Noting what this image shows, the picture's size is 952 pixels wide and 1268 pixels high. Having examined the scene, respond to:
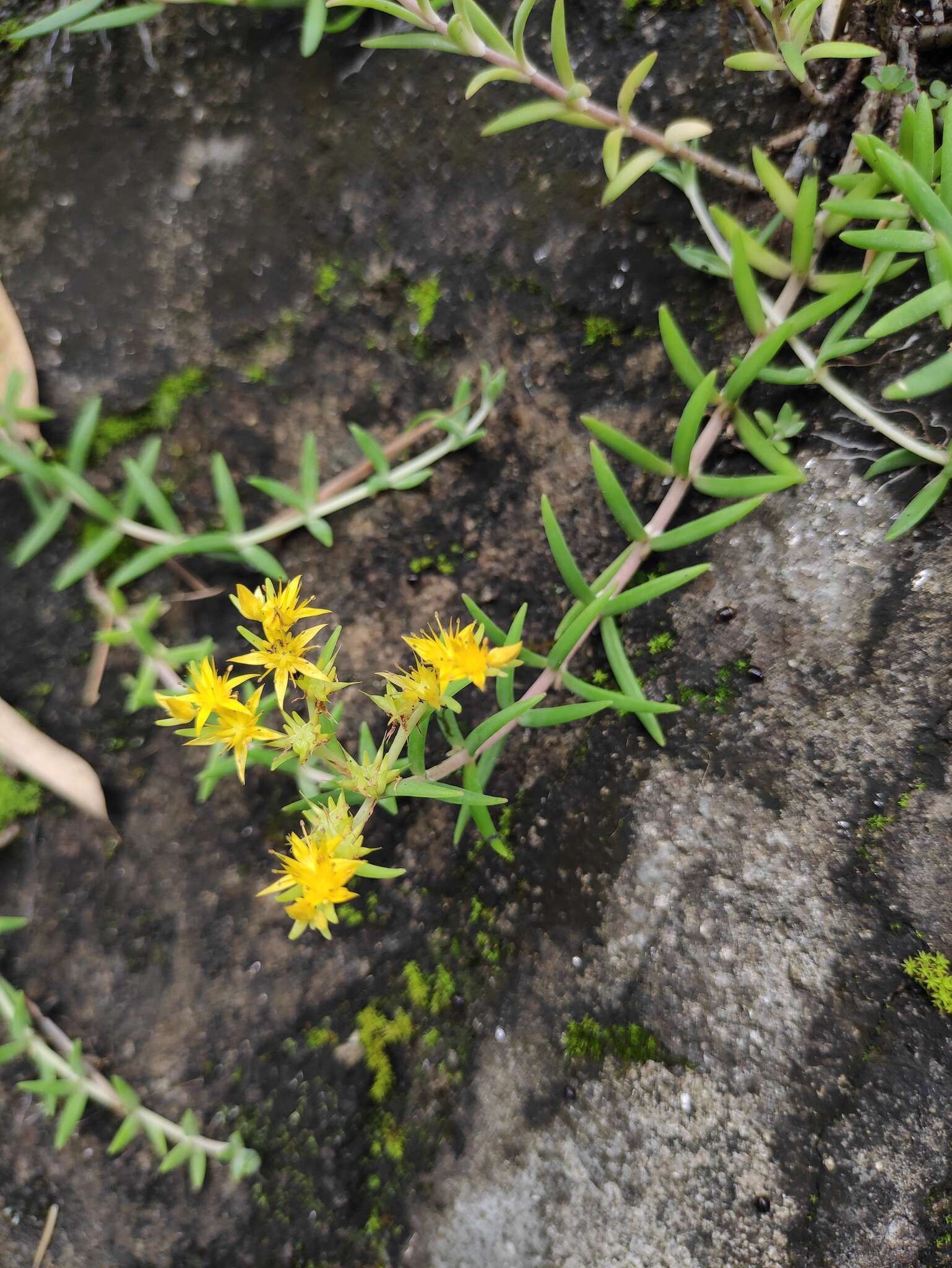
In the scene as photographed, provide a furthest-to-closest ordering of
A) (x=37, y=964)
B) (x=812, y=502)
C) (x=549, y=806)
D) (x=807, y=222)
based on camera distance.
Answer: (x=37, y=964) < (x=549, y=806) < (x=812, y=502) < (x=807, y=222)

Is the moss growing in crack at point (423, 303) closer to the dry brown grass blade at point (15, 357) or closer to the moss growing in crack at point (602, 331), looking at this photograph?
the moss growing in crack at point (602, 331)

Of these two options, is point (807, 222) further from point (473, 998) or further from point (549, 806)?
point (473, 998)

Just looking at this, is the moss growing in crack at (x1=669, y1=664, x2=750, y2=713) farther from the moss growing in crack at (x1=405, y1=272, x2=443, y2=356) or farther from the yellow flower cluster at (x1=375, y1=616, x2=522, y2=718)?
the moss growing in crack at (x1=405, y1=272, x2=443, y2=356)

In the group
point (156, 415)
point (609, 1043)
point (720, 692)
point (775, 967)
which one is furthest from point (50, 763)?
point (775, 967)

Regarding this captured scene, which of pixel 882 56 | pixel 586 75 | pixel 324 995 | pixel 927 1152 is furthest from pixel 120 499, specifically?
pixel 927 1152

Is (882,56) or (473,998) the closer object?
(882,56)

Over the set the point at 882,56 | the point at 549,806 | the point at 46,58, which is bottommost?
the point at 549,806

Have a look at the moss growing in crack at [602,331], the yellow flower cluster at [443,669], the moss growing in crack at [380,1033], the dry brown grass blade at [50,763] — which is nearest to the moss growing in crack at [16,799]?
the dry brown grass blade at [50,763]
